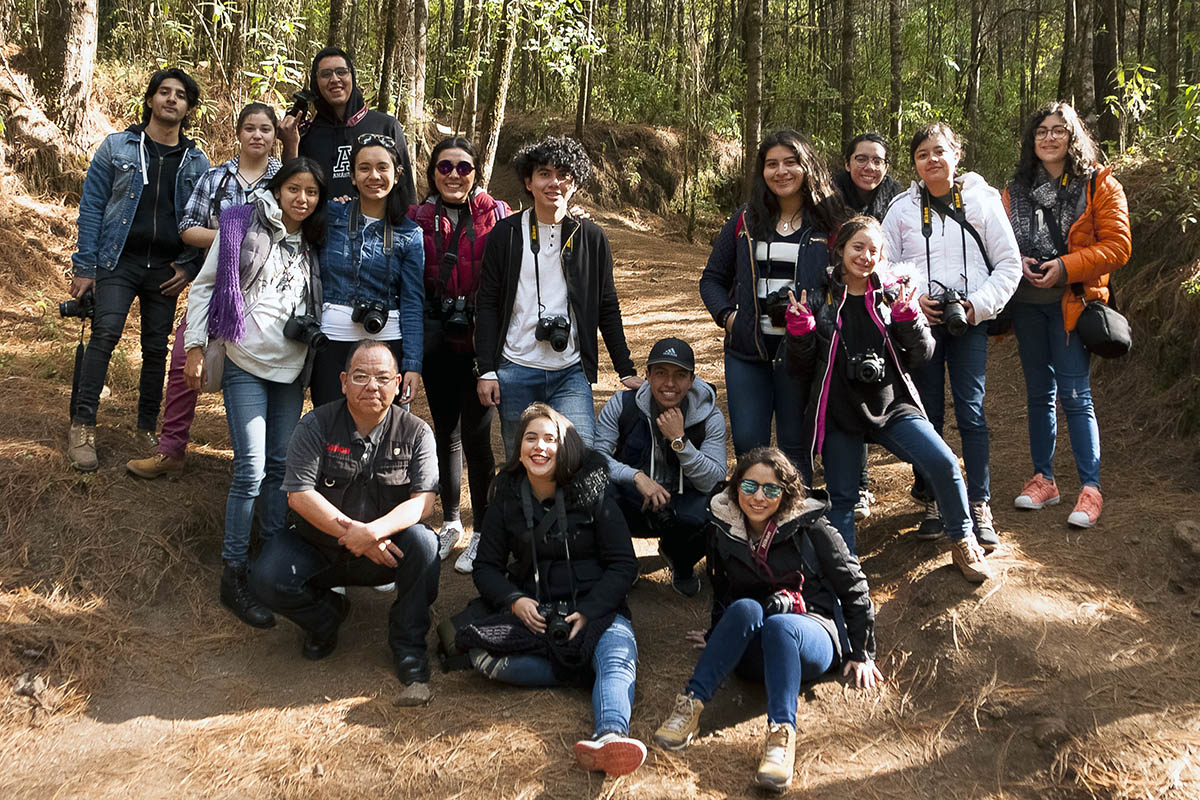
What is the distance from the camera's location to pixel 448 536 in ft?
17.7

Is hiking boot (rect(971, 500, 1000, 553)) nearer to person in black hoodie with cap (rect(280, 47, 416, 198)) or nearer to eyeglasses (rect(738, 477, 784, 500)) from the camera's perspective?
eyeglasses (rect(738, 477, 784, 500))

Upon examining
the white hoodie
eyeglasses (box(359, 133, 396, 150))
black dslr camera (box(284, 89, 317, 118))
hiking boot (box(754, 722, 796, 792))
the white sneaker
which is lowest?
hiking boot (box(754, 722, 796, 792))

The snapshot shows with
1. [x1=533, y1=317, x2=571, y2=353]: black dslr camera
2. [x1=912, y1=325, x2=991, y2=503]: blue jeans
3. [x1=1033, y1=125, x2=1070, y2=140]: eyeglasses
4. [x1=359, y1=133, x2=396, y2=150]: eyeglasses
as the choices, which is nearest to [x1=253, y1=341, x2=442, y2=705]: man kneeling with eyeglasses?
[x1=533, y1=317, x2=571, y2=353]: black dslr camera

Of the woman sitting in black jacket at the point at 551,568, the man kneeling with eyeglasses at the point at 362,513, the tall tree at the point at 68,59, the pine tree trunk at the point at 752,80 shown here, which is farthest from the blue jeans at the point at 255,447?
the pine tree trunk at the point at 752,80

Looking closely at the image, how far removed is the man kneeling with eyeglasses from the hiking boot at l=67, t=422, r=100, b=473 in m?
1.59

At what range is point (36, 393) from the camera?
20.0 ft

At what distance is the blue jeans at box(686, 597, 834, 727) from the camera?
3.85 metres

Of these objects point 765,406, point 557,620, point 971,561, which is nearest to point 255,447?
point 557,620

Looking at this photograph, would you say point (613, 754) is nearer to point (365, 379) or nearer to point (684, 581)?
point (684, 581)

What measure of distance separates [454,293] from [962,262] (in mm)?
2671

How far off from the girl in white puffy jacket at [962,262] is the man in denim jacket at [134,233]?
3957 millimetres

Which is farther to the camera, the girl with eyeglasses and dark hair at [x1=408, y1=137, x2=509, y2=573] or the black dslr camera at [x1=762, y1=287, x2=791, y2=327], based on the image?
the girl with eyeglasses and dark hair at [x1=408, y1=137, x2=509, y2=573]

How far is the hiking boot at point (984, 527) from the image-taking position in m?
4.75

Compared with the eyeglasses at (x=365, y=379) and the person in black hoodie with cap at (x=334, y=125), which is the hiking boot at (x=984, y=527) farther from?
the person in black hoodie with cap at (x=334, y=125)
